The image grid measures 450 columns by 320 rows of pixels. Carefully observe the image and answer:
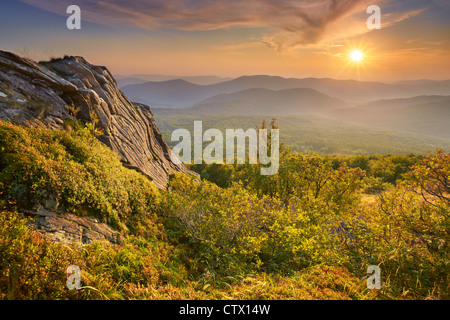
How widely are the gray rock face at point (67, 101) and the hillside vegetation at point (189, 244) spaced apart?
2.82 m

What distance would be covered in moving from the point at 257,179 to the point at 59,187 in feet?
44.9

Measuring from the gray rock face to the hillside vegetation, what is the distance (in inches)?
111

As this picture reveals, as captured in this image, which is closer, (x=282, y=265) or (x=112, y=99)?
(x=282, y=265)

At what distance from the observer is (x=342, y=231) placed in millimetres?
11266

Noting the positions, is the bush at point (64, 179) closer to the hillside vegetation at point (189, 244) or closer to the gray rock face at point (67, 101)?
the hillside vegetation at point (189, 244)

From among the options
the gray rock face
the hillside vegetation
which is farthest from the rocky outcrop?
the gray rock face

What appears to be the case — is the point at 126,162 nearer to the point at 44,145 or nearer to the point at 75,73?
the point at 44,145

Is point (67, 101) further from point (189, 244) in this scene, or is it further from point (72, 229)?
point (189, 244)

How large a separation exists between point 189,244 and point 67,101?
15.4 metres

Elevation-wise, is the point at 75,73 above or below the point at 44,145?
above

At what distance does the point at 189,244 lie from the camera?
11656mm

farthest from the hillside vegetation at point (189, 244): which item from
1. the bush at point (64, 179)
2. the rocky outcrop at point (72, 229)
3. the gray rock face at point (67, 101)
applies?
the gray rock face at point (67, 101)

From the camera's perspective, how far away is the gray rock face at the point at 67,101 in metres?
12.9
